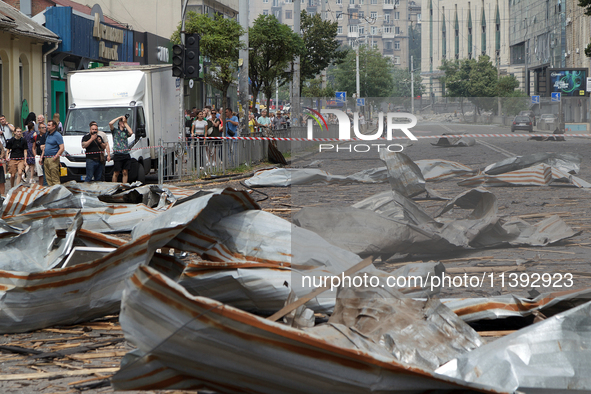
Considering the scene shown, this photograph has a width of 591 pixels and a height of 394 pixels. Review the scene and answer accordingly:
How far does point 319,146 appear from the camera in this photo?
4.95 m

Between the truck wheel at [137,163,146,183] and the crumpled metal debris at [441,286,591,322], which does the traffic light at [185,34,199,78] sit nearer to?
the truck wheel at [137,163,146,183]

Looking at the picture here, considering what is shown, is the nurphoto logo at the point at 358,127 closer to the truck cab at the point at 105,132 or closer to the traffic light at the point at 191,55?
the truck cab at the point at 105,132

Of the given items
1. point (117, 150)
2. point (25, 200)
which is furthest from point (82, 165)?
point (25, 200)

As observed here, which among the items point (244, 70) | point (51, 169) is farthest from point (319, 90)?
point (244, 70)

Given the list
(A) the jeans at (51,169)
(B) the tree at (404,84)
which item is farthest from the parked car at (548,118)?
(A) the jeans at (51,169)

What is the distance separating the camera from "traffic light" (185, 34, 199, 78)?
20.5 metres

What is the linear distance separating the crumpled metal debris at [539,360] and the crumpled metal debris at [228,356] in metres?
0.21

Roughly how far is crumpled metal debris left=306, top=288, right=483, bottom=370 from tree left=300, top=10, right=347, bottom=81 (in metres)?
42.1

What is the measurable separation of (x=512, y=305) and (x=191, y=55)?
16884 mm

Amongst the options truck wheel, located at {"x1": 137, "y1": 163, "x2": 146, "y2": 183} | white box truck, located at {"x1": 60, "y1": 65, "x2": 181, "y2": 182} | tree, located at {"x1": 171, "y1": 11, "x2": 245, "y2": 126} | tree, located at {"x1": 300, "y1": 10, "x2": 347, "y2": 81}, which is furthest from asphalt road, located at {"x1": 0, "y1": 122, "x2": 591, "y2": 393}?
tree, located at {"x1": 300, "y1": 10, "x2": 347, "y2": 81}

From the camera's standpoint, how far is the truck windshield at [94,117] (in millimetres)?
20797

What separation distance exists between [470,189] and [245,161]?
19.1 metres

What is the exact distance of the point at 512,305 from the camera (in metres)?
4.84

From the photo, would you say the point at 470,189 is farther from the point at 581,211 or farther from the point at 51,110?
the point at 51,110
